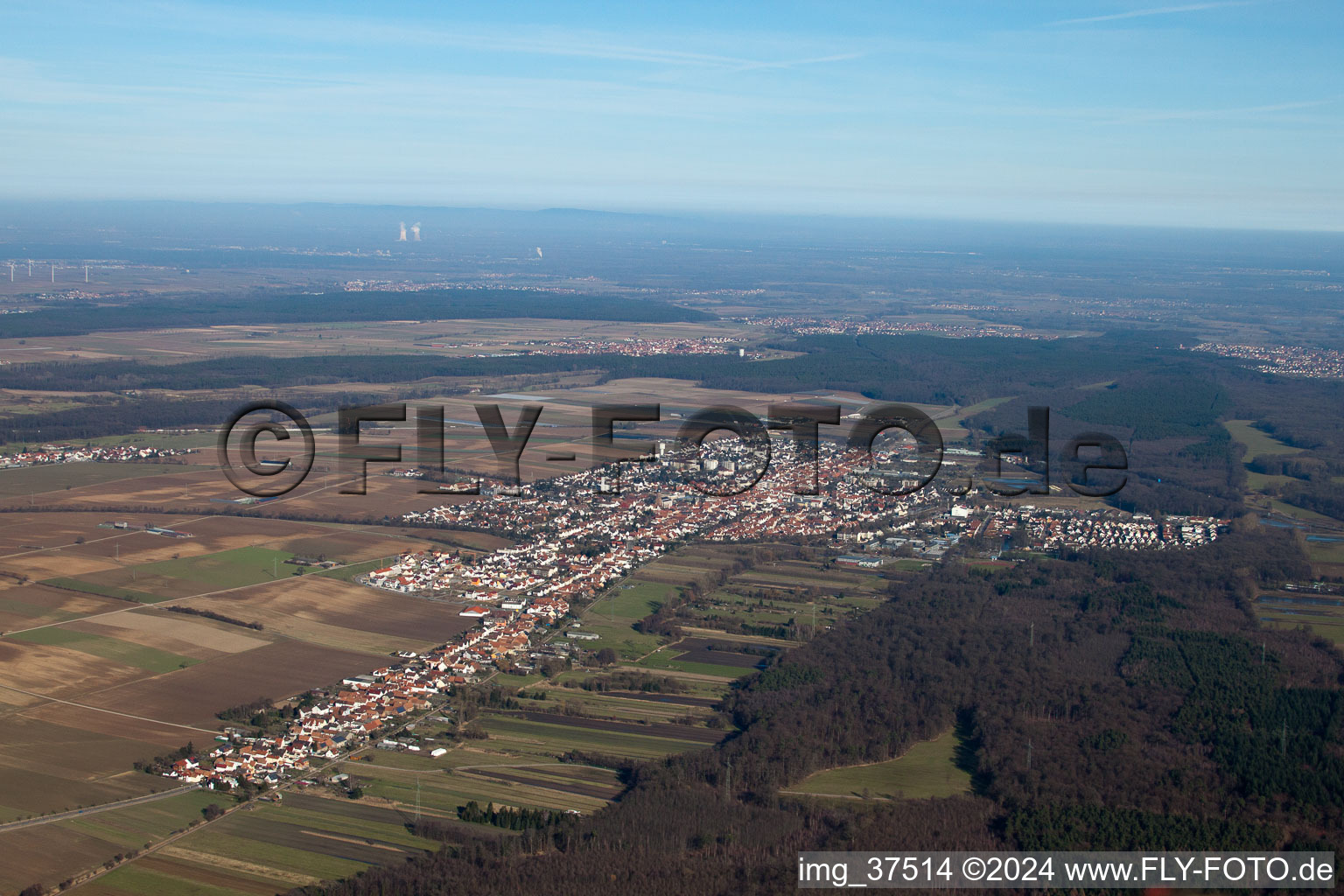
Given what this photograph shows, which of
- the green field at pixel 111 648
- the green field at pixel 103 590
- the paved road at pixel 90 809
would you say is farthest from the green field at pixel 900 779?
the green field at pixel 103 590

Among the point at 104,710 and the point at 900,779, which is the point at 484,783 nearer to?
the point at 900,779

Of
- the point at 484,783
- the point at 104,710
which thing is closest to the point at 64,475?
the point at 104,710

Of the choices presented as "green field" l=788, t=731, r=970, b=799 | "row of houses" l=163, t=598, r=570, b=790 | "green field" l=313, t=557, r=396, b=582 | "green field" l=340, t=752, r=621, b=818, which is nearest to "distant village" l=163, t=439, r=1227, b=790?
"row of houses" l=163, t=598, r=570, b=790

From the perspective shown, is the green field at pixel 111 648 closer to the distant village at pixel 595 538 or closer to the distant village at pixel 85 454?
the distant village at pixel 595 538

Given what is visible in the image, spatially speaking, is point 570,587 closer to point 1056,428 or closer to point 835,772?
point 835,772

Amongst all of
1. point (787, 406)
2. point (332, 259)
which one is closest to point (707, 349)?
point (787, 406)
